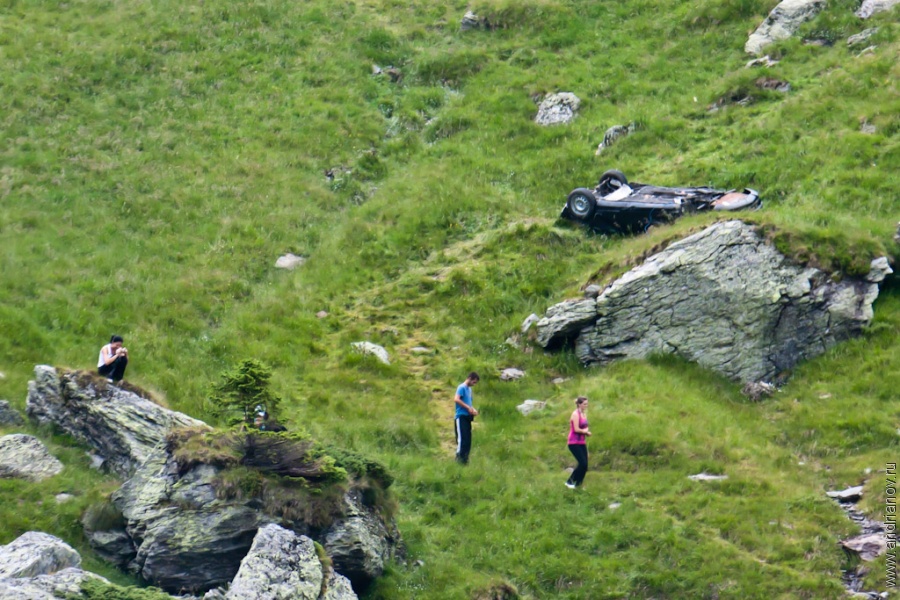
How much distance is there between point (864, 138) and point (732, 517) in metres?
14.5

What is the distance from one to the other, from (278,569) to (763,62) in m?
26.9

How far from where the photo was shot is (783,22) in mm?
35562

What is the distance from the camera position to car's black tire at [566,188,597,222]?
2792 cm

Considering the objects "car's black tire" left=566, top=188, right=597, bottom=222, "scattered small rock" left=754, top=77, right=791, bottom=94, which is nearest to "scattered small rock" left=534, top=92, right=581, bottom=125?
"scattered small rock" left=754, top=77, right=791, bottom=94

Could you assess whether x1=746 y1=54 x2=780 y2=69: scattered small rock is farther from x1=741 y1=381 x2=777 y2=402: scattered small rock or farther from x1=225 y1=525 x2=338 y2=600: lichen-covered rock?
x1=225 y1=525 x2=338 y2=600: lichen-covered rock

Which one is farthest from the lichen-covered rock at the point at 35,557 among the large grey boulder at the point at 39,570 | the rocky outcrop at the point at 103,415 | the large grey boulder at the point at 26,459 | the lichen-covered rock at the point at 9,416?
the lichen-covered rock at the point at 9,416

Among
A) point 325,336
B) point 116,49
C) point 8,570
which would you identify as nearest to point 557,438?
point 325,336

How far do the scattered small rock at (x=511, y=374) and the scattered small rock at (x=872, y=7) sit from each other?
19.9 m

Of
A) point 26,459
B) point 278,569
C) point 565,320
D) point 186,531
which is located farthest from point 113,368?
point 565,320

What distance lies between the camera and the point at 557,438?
2089 cm

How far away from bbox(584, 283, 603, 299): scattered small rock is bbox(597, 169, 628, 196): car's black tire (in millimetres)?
5263

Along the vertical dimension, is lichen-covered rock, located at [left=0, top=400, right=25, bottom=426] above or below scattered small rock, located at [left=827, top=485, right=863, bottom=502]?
above

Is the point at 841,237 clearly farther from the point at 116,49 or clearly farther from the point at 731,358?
the point at 116,49

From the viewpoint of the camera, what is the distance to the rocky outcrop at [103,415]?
1811cm
